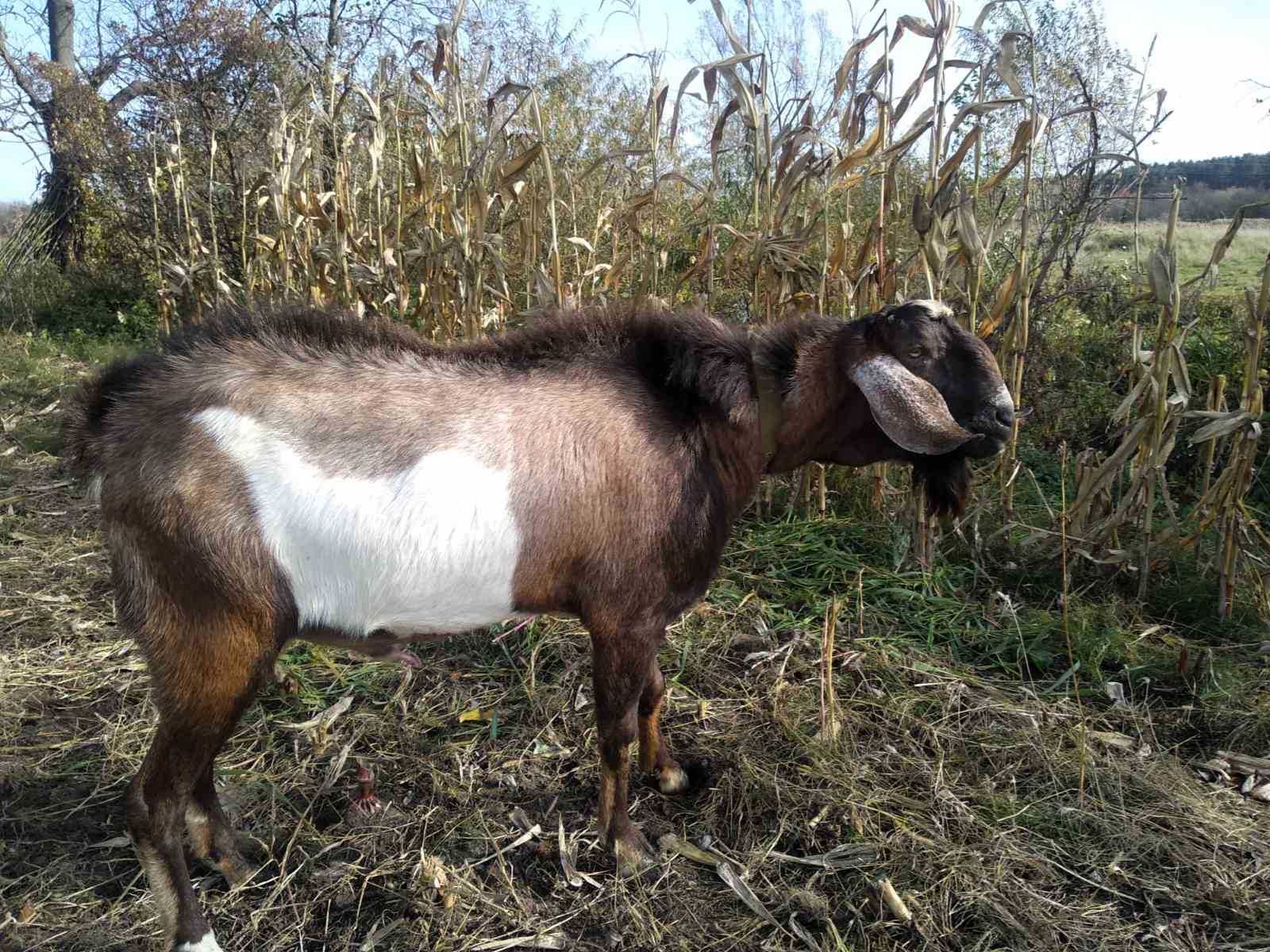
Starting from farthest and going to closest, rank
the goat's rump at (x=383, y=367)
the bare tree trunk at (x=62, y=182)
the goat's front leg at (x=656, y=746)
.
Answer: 1. the bare tree trunk at (x=62, y=182)
2. the goat's front leg at (x=656, y=746)
3. the goat's rump at (x=383, y=367)

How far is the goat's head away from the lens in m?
2.50

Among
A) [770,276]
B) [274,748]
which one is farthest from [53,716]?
[770,276]

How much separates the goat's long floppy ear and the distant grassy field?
633cm

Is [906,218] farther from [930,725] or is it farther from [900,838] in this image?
[900,838]

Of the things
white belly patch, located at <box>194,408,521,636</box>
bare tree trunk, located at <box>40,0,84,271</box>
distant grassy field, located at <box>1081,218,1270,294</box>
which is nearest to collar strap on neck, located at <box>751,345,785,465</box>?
white belly patch, located at <box>194,408,521,636</box>

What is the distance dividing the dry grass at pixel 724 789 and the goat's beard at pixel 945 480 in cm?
93

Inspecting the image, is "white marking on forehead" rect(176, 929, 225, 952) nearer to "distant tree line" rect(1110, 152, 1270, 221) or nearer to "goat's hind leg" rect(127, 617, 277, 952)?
"goat's hind leg" rect(127, 617, 277, 952)

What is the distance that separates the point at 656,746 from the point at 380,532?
1437 millimetres

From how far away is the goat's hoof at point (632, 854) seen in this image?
8.71 feet

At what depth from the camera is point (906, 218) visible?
5176 mm

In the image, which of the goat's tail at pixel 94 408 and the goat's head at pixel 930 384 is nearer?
the goat's tail at pixel 94 408

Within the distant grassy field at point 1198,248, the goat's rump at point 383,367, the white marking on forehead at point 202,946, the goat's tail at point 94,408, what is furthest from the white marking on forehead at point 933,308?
the distant grassy field at point 1198,248

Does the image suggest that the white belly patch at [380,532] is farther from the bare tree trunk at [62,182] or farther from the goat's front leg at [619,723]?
the bare tree trunk at [62,182]

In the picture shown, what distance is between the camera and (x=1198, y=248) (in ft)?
29.6
